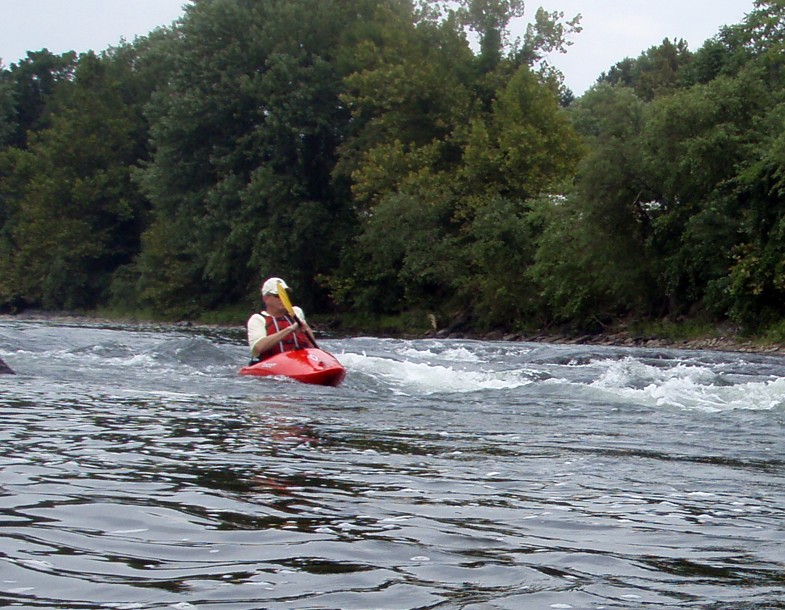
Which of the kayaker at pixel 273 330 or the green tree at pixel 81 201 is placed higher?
the green tree at pixel 81 201

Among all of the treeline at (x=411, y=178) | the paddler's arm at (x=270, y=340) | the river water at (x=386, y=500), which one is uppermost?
the treeline at (x=411, y=178)

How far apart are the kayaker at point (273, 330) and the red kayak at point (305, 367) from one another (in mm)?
172

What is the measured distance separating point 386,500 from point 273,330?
7.68 metres

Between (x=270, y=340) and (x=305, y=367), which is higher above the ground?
(x=270, y=340)

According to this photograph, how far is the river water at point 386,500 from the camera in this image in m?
3.53

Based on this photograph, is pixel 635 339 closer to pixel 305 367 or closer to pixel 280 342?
pixel 280 342

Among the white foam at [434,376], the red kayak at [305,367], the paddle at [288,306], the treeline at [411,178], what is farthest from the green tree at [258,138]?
the red kayak at [305,367]

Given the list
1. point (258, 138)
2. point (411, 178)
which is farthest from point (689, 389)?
point (258, 138)

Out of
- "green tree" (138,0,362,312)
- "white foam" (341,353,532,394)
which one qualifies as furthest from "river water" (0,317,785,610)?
"green tree" (138,0,362,312)

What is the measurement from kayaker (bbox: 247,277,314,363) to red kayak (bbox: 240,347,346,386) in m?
0.17

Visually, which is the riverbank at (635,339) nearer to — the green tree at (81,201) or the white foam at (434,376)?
the white foam at (434,376)

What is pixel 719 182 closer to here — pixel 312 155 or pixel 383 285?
pixel 383 285

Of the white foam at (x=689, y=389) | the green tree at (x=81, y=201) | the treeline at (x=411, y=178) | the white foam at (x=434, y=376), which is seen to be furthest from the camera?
the green tree at (x=81, y=201)

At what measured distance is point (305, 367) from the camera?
38.8ft
